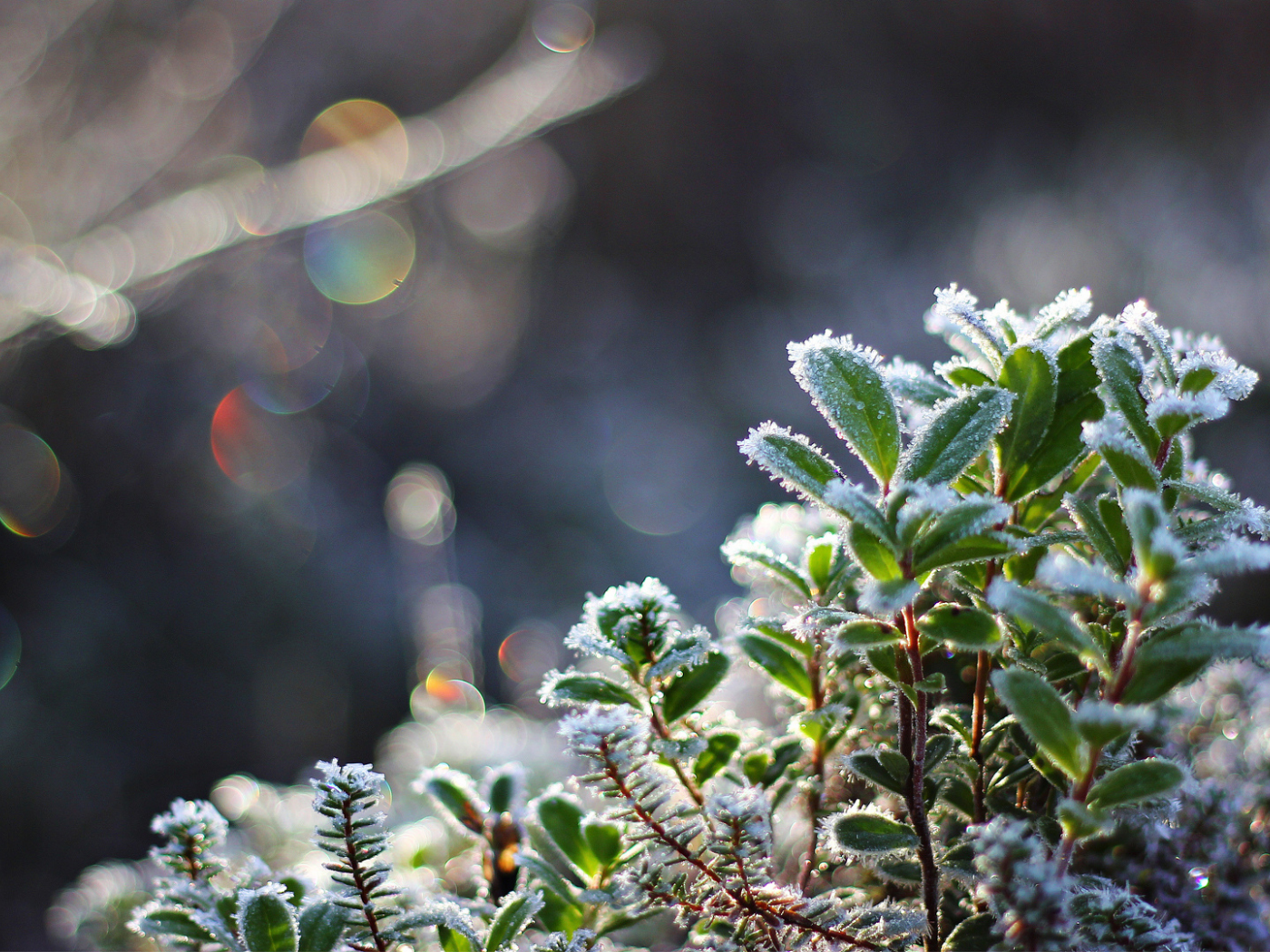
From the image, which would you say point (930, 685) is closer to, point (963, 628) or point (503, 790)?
point (963, 628)

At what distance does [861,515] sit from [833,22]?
2.97 metres

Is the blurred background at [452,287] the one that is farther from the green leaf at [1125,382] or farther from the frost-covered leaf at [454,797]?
the green leaf at [1125,382]

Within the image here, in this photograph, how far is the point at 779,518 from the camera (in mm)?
562

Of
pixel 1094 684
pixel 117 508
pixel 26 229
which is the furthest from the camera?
pixel 26 229

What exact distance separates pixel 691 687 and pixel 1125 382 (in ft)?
0.74

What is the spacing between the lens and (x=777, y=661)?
402 millimetres

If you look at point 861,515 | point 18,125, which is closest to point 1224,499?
point 861,515

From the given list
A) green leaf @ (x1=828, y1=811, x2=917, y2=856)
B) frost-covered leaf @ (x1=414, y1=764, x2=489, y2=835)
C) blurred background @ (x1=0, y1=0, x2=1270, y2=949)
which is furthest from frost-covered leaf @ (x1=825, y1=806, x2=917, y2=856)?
blurred background @ (x1=0, y1=0, x2=1270, y2=949)

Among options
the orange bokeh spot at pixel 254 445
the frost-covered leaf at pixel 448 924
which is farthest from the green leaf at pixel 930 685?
the orange bokeh spot at pixel 254 445

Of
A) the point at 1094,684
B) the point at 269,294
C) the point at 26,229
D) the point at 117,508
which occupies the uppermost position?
the point at 269,294

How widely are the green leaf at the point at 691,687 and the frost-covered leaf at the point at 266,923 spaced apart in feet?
0.61

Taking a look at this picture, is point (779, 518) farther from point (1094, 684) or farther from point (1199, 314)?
point (1199, 314)

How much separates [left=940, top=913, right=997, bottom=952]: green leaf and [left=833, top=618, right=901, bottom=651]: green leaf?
0.14 m

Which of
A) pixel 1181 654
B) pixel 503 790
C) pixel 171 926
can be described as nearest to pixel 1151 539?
pixel 1181 654
